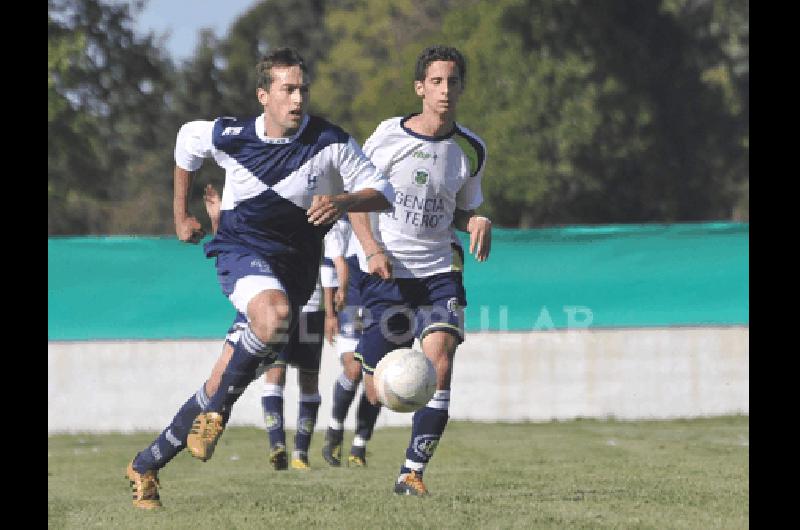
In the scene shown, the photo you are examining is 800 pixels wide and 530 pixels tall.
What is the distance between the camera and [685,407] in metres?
17.7

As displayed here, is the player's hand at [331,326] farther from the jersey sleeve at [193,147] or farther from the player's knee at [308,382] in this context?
the jersey sleeve at [193,147]

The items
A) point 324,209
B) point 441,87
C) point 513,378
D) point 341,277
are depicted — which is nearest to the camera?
point 324,209

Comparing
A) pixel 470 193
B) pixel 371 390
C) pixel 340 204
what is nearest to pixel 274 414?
pixel 371 390

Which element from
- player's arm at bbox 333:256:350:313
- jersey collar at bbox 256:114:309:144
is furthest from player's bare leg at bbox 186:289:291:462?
player's arm at bbox 333:256:350:313

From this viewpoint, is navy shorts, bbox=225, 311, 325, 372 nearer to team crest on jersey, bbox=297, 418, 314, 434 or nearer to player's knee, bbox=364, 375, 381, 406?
team crest on jersey, bbox=297, 418, 314, 434

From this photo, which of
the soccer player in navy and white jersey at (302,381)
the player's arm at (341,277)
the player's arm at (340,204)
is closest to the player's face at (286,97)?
the player's arm at (340,204)

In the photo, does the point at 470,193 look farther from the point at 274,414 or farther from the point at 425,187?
the point at 274,414

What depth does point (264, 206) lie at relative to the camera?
28.3ft

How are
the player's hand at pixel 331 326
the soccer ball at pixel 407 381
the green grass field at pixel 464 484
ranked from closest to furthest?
the green grass field at pixel 464 484 → the soccer ball at pixel 407 381 → the player's hand at pixel 331 326

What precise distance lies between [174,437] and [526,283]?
32.0 ft

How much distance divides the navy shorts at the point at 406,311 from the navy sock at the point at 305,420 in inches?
94.3

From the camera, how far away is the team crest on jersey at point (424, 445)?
9.25 meters
